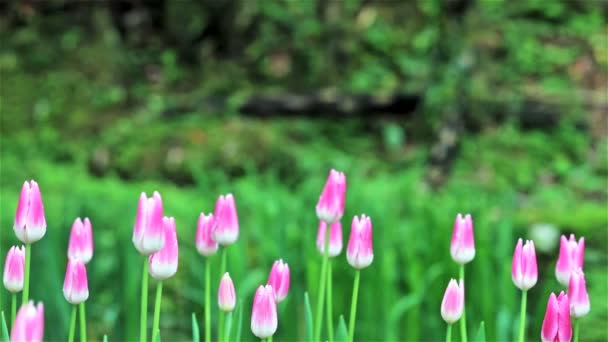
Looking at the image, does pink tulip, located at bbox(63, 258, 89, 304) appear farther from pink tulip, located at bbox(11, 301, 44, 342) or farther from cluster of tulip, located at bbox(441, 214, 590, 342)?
cluster of tulip, located at bbox(441, 214, 590, 342)

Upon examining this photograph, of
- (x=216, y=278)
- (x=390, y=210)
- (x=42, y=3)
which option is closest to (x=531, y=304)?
(x=390, y=210)

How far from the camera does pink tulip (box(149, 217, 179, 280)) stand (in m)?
1.23

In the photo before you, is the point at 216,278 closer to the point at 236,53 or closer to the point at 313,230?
the point at 313,230

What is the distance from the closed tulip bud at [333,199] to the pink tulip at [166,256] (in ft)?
0.77

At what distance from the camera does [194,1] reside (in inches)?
265

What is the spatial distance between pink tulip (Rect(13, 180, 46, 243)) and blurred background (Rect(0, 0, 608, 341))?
59.1 inches

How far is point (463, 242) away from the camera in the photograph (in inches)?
53.7

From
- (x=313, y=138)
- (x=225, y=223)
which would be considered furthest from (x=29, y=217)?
(x=313, y=138)

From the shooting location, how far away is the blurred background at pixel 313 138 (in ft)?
9.50

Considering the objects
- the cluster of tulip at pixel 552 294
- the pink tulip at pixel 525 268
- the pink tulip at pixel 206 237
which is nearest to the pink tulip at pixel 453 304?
the cluster of tulip at pixel 552 294

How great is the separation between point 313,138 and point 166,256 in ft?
15.1

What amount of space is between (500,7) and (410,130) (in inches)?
50.5

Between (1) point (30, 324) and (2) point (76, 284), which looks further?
(2) point (76, 284)

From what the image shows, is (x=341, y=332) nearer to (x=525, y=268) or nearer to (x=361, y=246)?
(x=361, y=246)
